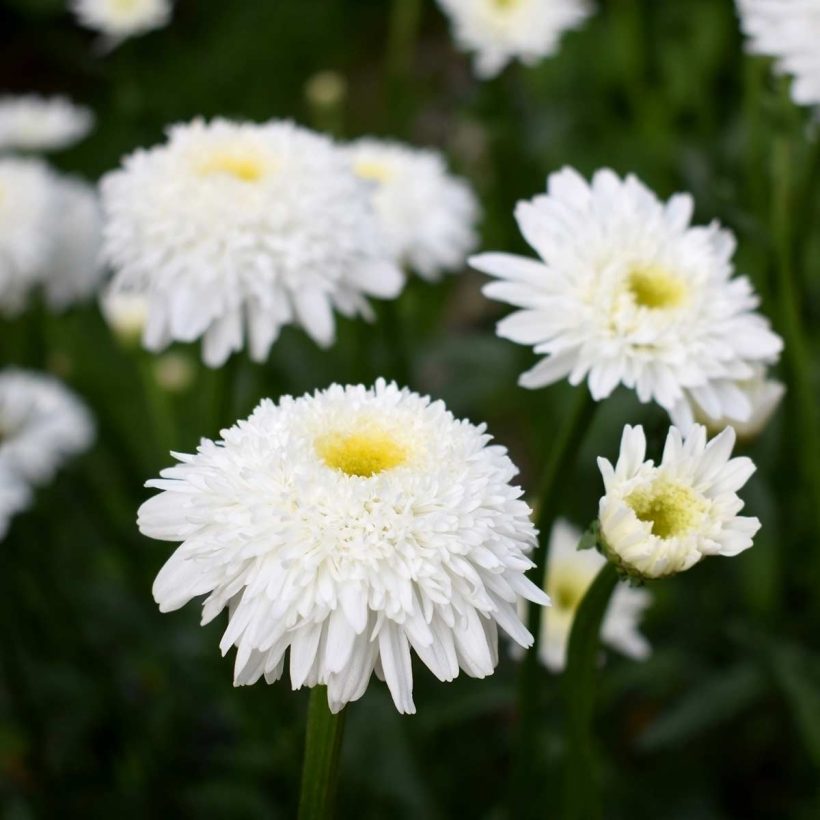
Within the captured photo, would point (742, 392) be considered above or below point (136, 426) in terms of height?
above

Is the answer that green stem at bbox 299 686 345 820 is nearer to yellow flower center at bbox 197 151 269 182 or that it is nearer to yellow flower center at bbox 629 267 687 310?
yellow flower center at bbox 629 267 687 310

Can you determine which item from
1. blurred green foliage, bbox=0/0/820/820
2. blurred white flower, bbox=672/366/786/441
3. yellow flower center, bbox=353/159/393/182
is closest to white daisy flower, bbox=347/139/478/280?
yellow flower center, bbox=353/159/393/182

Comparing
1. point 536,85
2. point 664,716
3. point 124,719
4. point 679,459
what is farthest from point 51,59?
point 679,459

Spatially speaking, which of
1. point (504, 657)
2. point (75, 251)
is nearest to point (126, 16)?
point (75, 251)

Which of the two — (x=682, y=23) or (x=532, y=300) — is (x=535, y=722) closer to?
(x=532, y=300)

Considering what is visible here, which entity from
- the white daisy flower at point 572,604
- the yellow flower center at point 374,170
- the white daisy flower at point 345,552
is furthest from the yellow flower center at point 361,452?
the yellow flower center at point 374,170

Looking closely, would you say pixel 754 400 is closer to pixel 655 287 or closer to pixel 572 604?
pixel 655 287
